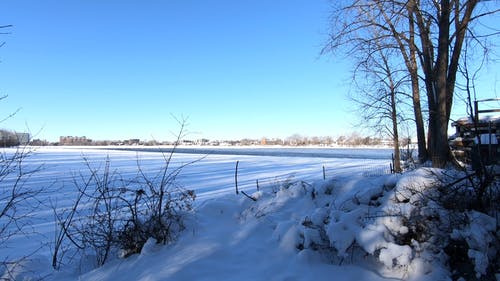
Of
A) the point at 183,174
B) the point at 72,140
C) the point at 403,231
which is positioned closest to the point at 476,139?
the point at 403,231

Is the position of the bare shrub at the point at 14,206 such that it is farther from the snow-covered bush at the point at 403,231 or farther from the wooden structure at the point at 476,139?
the wooden structure at the point at 476,139

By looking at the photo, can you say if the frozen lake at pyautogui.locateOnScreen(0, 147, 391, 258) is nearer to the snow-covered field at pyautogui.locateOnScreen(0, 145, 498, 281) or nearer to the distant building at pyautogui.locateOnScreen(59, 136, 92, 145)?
the snow-covered field at pyautogui.locateOnScreen(0, 145, 498, 281)

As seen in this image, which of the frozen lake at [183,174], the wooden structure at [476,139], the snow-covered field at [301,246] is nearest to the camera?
the snow-covered field at [301,246]

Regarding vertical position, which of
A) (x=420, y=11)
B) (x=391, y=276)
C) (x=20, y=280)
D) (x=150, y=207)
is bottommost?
(x=20, y=280)

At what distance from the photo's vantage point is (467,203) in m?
4.14

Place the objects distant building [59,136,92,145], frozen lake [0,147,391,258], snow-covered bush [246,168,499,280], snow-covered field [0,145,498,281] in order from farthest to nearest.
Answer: distant building [59,136,92,145] < frozen lake [0,147,391,258] < snow-covered field [0,145,498,281] < snow-covered bush [246,168,499,280]

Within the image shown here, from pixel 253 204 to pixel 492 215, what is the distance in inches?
149

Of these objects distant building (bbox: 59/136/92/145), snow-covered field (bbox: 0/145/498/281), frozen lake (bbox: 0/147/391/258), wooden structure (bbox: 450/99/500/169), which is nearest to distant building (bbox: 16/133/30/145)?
frozen lake (bbox: 0/147/391/258)

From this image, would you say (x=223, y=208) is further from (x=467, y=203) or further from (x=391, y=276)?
(x=467, y=203)

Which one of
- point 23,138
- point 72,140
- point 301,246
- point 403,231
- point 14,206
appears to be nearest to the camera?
point 403,231

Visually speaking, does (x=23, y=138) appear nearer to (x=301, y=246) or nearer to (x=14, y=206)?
(x=14, y=206)

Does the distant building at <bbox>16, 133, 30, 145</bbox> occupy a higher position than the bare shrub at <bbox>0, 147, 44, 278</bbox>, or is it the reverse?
the distant building at <bbox>16, 133, 30, 145</bbox>

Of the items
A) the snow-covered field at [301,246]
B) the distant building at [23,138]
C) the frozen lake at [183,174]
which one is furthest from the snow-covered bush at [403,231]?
the distant building at [23,138]

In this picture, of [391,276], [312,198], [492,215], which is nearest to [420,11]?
[312,198]
